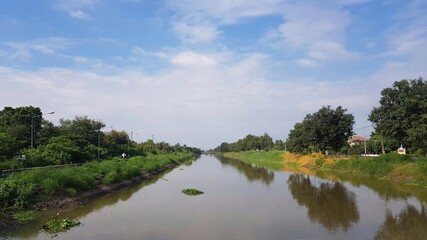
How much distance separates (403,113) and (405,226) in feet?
71.1

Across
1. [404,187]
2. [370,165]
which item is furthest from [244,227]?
[370,165]

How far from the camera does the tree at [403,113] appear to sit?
108ft

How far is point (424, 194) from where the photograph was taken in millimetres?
24922

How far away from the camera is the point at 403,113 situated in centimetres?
3484

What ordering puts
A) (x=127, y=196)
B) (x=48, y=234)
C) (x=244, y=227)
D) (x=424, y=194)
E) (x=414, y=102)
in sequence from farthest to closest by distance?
1. (x=414, y=102)
2. (x=127, y=196)
3. (x=424, y=194)
4. (x=244, y=227)
5. (x=48, y=234)

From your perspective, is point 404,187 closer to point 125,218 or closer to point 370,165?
point 370,165

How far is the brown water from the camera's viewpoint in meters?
Result: 14.9

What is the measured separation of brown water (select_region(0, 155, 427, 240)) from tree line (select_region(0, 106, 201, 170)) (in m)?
12.5

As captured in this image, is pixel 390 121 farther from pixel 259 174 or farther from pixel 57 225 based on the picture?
pixel 57 225

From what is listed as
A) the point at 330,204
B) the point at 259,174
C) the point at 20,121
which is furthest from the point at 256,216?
the point at 20,121

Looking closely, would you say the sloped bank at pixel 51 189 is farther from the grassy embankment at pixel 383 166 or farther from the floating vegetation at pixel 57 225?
the grassy embankment at pixel 383 166

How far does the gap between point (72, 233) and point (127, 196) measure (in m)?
12.5

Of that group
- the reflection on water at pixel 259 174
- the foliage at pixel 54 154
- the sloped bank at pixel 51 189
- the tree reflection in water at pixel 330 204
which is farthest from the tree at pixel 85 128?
the tree reflection in water at pixel 330 204

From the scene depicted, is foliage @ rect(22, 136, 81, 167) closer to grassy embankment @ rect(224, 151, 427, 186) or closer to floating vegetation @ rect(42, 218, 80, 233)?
Answer: floating vegetation @ rect(42, 218, 80, 233)
